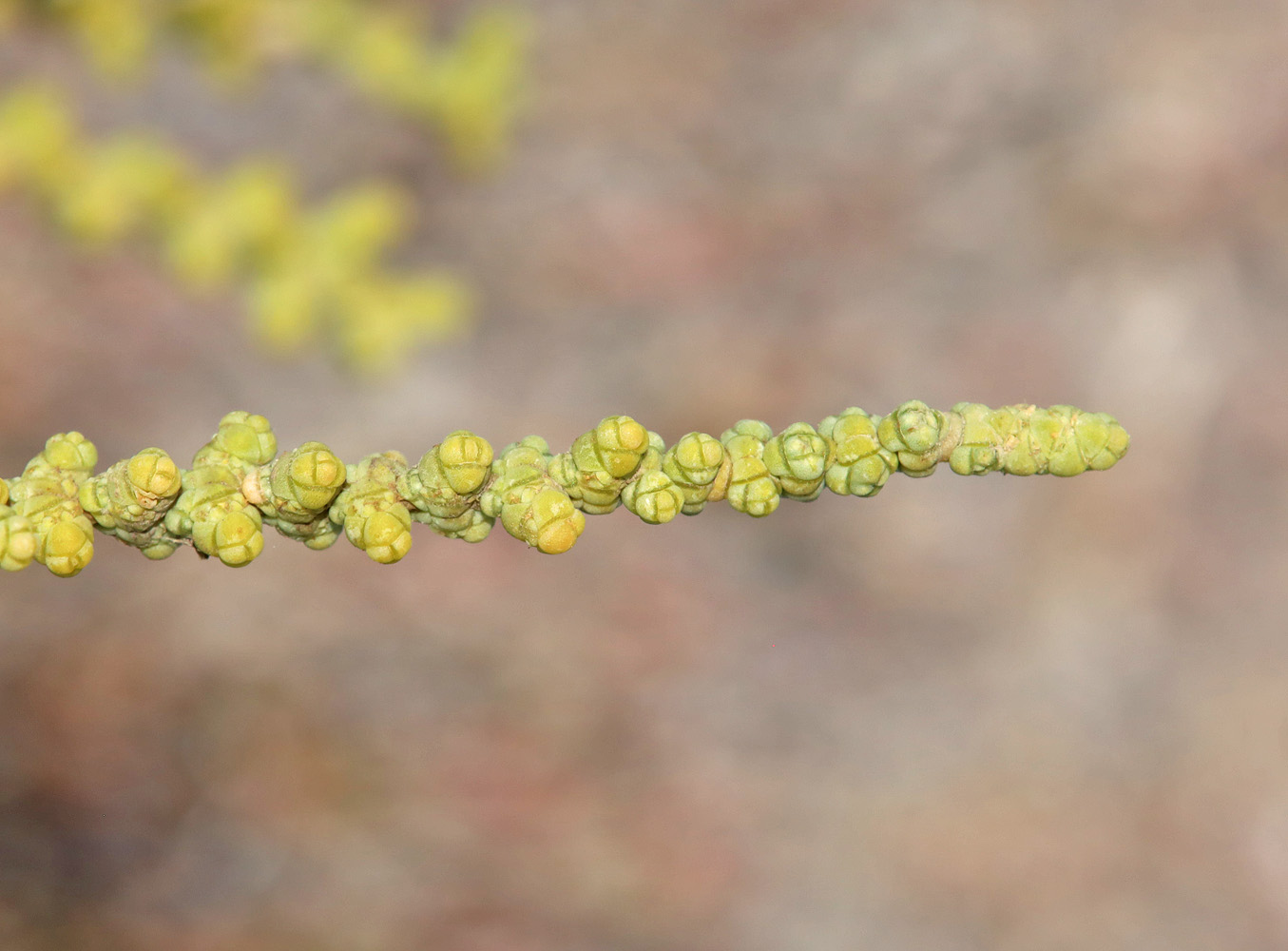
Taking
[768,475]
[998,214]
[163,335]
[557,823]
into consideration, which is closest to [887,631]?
[557,823]

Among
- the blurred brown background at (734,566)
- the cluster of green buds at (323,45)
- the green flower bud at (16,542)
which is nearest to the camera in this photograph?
the green flower bud at (16,542)

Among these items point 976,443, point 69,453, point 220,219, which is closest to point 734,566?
point 220,219

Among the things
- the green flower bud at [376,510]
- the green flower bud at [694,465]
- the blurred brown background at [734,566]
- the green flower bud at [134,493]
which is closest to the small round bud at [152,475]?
the green flower bud at [134,493]

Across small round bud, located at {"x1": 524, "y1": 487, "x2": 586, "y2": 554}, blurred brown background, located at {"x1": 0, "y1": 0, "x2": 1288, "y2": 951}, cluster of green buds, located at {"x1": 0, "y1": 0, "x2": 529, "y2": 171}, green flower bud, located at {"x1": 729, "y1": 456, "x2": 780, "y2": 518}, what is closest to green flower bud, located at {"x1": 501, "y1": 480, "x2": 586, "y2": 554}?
small round bud, located at {"x1": 524, "y1": 487, "x2": 586, "y2": 554}

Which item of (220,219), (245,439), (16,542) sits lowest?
(16,542)

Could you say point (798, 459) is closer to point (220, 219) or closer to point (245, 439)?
point (245, 439)

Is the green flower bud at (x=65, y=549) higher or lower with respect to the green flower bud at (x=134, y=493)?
lower

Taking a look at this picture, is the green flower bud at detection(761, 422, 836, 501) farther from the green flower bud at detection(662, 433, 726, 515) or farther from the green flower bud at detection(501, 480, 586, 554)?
the green flower bud at detection(501, 480, 586, 554)

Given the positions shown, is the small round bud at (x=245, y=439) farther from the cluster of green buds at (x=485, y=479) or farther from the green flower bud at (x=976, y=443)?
the green flower bud at (x=976, y=443)
